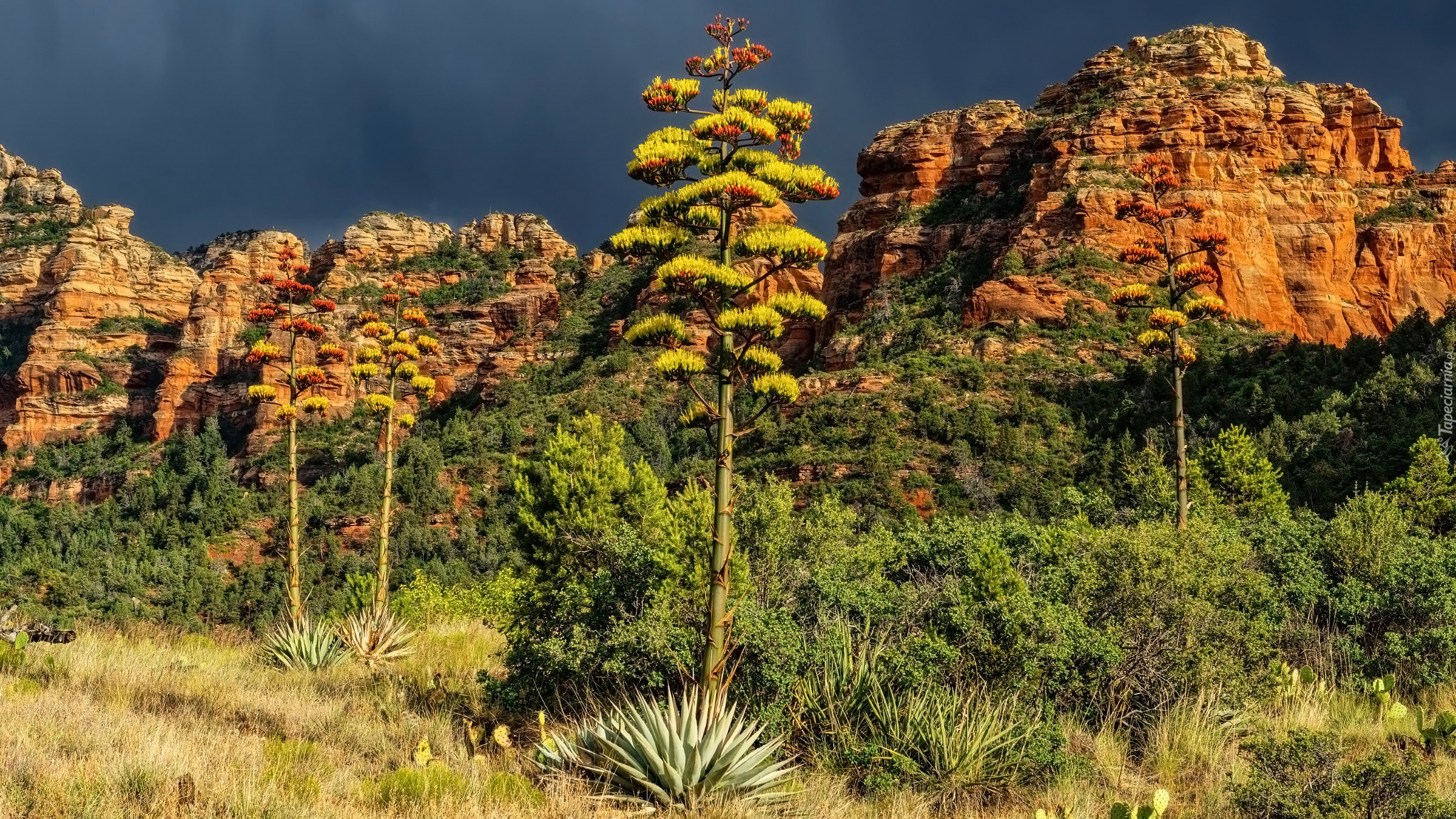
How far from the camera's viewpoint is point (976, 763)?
22.5 ft

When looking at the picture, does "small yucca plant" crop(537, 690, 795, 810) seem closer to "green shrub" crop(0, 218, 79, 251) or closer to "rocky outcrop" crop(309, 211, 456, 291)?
"rocky outcrop" crop(309, 211, 456, 291)

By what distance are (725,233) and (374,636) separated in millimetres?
8191

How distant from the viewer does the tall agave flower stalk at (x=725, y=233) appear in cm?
709

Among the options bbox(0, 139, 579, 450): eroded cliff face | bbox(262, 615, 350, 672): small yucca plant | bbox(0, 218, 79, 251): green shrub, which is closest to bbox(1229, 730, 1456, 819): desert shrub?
bbox(262, 615, 350, 672): small yucca plant

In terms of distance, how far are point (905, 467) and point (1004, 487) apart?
4.55 metres

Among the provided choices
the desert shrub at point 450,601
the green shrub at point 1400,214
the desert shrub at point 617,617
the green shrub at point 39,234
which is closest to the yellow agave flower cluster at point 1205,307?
the desert shrub at point 617,617

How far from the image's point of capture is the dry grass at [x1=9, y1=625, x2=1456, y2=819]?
5.28 m

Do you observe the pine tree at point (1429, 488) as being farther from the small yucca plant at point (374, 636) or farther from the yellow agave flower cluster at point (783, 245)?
the small yucca plant at point (374, 636)

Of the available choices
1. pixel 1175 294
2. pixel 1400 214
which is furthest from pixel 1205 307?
pixel 1400 214

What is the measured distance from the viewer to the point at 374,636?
1284 centimetres

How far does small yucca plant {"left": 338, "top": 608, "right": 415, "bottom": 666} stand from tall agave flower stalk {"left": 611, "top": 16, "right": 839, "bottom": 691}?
6807 mm

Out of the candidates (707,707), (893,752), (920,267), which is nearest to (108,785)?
(707,707)

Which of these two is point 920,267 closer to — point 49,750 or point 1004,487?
point 1004,487

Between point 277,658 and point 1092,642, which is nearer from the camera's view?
point 1092,642
